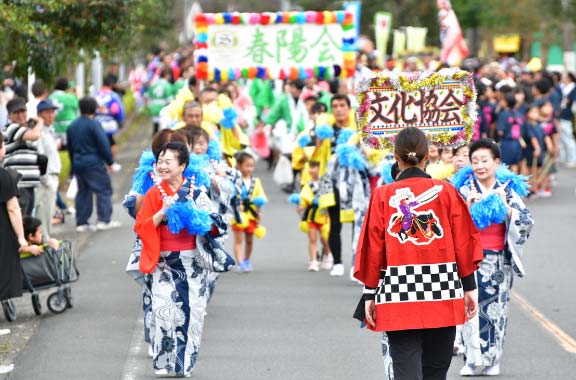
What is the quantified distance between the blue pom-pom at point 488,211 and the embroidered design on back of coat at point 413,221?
1.98m

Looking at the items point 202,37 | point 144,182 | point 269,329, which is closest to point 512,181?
point 144,182

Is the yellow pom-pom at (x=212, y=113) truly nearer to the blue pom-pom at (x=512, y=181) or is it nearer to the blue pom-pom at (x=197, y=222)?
the blue pom-pom at (x=197, y=222)

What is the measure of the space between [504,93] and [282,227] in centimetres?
535

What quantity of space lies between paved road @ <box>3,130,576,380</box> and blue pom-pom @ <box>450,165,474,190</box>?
1366 millimetres

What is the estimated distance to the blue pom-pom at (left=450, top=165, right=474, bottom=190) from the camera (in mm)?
9180

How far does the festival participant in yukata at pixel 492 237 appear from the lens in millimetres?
8945

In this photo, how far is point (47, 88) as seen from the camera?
55.3ft

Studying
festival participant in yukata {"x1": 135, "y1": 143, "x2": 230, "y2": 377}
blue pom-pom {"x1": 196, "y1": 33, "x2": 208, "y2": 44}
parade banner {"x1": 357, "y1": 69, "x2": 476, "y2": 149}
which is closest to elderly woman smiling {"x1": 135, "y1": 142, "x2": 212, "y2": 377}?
festival participant in yukata {"x1": 135, "y1": 143, "x2": 230, "y2": 377}

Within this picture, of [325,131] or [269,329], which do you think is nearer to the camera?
[269,329]

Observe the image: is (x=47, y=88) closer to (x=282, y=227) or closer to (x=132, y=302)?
(x=282, y=227)

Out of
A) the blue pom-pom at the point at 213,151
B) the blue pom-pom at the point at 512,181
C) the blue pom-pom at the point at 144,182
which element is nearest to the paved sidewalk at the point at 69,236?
the blue pom-pom at the point at 144,182

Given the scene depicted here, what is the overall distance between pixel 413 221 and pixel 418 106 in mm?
2896

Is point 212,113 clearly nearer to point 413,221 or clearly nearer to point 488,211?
point 488,211

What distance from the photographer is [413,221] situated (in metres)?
6.96
